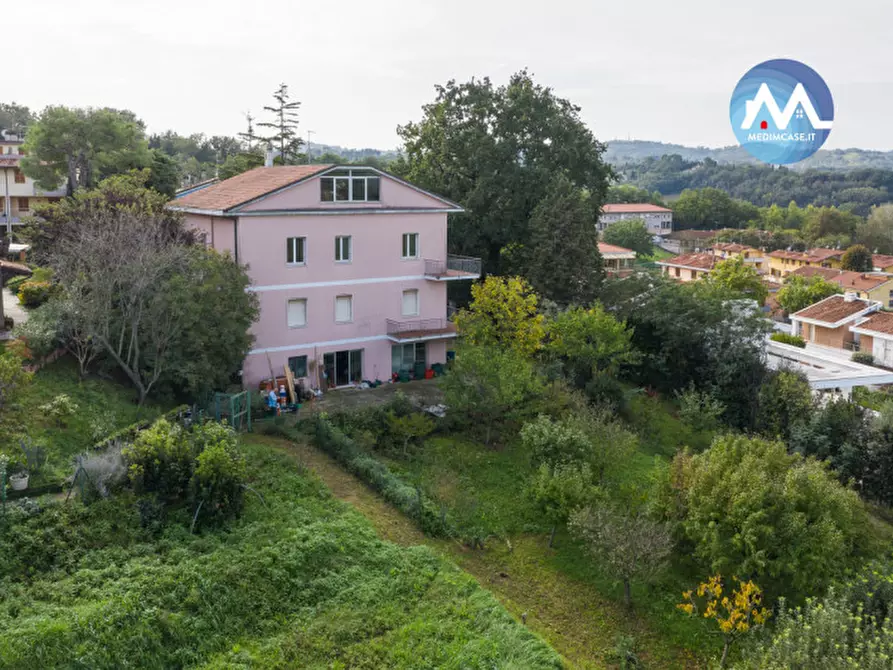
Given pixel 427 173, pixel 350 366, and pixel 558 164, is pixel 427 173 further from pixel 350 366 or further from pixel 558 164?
pixel 350 366

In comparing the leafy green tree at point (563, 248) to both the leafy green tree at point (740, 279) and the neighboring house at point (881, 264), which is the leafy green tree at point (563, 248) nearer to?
the leafy green tree at point (740, 279)

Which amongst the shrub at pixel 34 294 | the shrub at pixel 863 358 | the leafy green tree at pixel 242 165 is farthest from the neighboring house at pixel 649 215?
the shrub at pixel 34 294

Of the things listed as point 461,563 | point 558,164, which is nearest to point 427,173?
point 558,164

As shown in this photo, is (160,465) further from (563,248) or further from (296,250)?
(563,248)

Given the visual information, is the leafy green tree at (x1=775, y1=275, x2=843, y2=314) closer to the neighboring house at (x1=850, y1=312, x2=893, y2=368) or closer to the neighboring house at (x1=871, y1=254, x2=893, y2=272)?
the neighboring house at (x1=850, y1=312, x2=893, y2=368)

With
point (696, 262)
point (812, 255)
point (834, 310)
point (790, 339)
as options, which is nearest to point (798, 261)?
point (812, 255)
